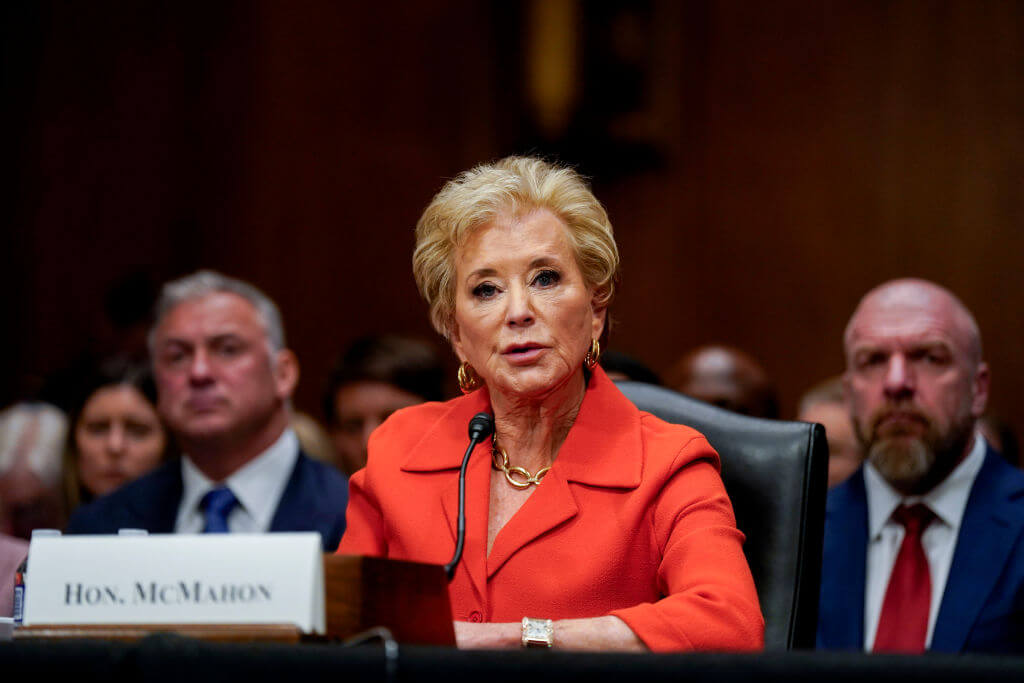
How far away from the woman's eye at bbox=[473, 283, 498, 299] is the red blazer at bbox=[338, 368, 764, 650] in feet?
0.82

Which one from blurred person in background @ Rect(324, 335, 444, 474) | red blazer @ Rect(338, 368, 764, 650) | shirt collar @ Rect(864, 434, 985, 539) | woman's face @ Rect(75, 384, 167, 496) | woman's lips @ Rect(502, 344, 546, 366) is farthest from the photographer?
blurred person in background @ Rect(324, 335, 444, 474)

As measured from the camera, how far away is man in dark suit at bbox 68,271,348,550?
3.41m

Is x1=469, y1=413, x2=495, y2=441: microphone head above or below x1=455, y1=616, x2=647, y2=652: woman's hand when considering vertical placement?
above

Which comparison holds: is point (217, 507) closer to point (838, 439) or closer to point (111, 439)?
point (111, 439)

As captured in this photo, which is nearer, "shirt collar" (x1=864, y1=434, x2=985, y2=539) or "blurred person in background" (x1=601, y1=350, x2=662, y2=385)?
"shirt collar" (x1=864, y1=434, x2=985, y2=539)

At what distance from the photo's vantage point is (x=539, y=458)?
2068mm

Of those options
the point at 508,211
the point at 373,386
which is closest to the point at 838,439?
the point at 373,386

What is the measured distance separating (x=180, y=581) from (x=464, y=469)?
529mm

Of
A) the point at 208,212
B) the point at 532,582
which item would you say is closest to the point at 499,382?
the point at 532,582

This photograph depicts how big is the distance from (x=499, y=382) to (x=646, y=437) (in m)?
0.26

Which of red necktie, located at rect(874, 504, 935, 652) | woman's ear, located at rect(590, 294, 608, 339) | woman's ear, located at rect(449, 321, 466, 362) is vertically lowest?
red necktie, located at rect(874, 504, 935, 652)

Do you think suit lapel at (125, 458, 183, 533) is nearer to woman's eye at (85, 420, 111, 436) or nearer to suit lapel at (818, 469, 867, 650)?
woman's eye at (85, 420, 111, 436)

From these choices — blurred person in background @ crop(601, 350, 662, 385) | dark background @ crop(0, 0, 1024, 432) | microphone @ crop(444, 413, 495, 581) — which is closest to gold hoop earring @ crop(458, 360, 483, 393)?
microphone @ crop(444, 413, 495, 581)

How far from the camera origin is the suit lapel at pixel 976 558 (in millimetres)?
2781
